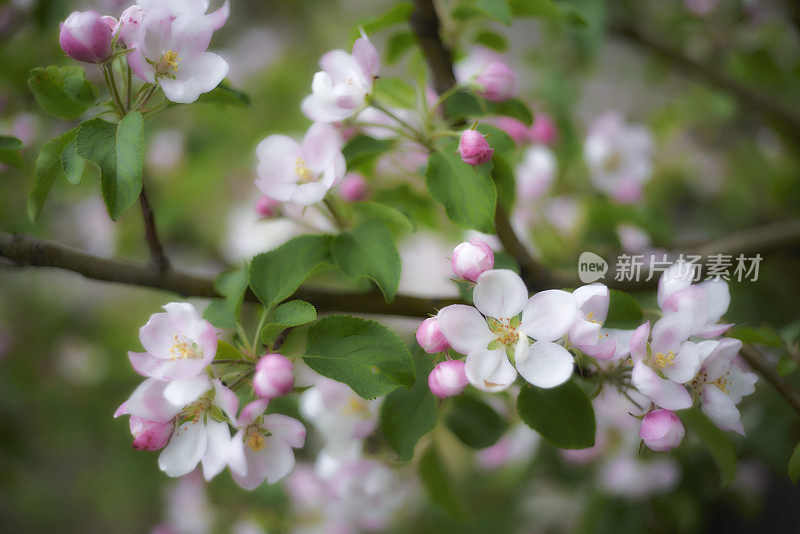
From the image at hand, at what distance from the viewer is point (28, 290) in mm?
1889

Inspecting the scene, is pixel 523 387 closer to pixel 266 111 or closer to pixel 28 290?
pixel 266 111

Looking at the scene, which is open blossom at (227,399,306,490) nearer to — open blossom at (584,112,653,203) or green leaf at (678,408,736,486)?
green leaf at (678,408,736,486)

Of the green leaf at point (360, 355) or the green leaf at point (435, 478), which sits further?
the green leaf at point (435, 478)

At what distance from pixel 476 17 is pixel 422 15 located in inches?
3.5

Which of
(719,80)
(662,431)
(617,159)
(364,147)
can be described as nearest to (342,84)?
(364,147)

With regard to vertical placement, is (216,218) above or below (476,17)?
below

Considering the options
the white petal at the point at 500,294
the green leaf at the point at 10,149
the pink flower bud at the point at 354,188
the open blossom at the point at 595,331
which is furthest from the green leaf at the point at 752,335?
the green leaf at the point at 10,149

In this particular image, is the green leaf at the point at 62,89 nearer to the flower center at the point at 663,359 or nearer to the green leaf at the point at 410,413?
the green leaf at the point at 410,413

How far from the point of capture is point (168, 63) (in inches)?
21.2

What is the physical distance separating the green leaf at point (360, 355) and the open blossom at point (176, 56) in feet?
0.75

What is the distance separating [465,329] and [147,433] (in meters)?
0.26

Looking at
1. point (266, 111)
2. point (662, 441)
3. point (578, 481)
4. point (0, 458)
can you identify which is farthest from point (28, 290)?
point (662, 441)

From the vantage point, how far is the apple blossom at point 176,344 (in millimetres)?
470

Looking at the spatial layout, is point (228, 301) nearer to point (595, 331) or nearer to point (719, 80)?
point (595, 331)
